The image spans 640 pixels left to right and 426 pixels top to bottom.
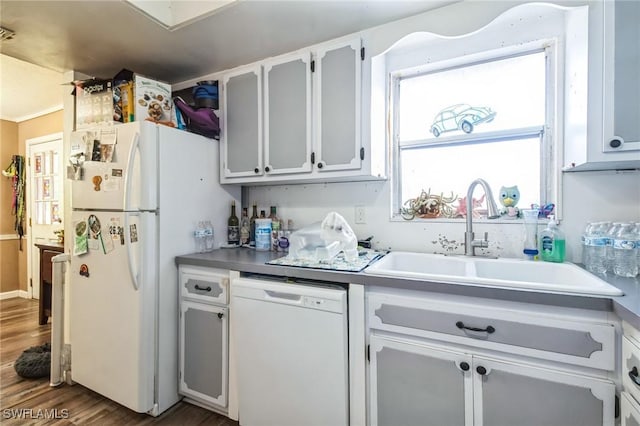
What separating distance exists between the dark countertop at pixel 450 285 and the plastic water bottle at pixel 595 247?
0.36 feet

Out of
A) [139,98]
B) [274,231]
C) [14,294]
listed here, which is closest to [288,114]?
[274,231]

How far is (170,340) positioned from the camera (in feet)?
5.72

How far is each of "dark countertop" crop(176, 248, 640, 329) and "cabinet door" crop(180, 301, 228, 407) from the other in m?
0.29

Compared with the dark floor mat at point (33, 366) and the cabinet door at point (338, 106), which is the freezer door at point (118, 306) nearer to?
the dark floor mat at point (33, 366)

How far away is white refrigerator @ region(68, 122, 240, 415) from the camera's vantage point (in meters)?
1.60

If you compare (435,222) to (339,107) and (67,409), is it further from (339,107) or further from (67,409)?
(67,409)

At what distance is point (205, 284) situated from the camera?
168cm

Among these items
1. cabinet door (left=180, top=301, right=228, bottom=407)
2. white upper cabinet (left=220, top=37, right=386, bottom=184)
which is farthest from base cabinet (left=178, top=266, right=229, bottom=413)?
white upper cabinet (left=220, top=37, right=386, bottom=184)

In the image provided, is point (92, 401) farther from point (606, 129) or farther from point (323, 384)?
point (606, 129)

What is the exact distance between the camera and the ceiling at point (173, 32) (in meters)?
1.51

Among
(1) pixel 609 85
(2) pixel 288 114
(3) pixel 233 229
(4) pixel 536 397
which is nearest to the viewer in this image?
(4) pixel 536 397

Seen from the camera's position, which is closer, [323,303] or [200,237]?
[323,303]

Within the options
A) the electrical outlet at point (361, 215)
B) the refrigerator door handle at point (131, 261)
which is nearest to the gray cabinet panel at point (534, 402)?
the electrical outlet at point (361, 215)

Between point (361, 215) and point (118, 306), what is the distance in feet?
5.14
